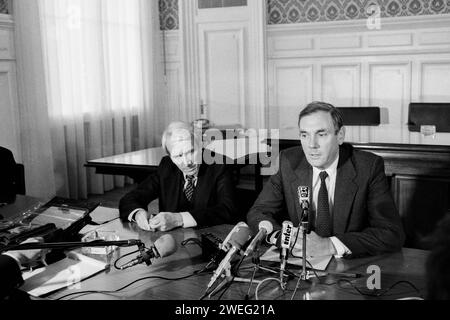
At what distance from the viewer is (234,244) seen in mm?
1542

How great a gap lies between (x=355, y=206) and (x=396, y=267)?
471 millimetres

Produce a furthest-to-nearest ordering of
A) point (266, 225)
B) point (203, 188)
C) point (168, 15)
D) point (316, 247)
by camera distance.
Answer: point (168, 15) < point (203, 188) < point (266, 225) < point (316, 247)

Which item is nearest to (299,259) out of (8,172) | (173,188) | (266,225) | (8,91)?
(266,225)

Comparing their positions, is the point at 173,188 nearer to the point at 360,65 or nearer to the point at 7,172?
the point at 7,172

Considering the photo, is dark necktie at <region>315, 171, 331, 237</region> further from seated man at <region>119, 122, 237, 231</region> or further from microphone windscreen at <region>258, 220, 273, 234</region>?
seated man at <region>119, 122, 237, 231</region>

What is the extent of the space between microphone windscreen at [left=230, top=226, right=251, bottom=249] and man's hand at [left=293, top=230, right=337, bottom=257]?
26cm

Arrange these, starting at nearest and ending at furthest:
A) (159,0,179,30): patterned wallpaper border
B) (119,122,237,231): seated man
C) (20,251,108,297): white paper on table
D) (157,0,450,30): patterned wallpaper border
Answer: (20,251,108,297): white paper on table
(119,122,237,231): seated man
(157,0,450,30): patterned wallpaper border
(159,0,179,30): patterned wallpaper border

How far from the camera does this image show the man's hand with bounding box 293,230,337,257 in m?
1.79

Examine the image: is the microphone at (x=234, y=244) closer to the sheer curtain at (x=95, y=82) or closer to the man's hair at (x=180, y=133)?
the man's hair at (x=180, y=133)

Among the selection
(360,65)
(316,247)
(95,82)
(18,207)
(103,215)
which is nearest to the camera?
(316,247)

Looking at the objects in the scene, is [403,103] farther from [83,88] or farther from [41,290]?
[41,290]

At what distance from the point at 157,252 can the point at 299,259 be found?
17.7 inches

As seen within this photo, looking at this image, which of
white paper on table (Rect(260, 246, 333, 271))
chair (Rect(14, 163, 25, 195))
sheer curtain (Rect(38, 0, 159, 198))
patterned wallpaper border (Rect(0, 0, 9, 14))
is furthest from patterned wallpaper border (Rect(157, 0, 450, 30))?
white paper on table (Rect(260, 246, 333, 271))

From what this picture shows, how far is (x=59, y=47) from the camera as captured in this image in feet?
16.3
